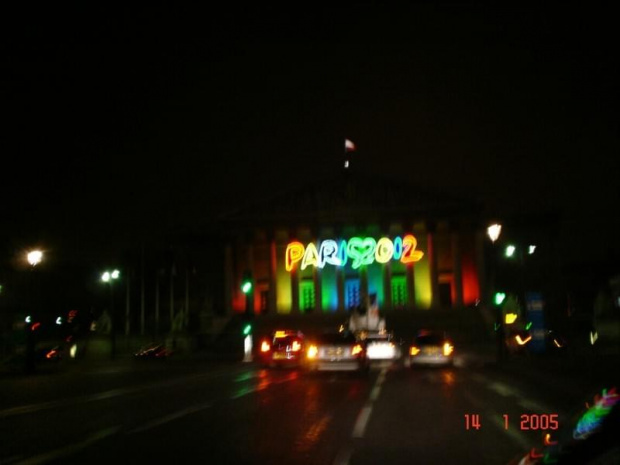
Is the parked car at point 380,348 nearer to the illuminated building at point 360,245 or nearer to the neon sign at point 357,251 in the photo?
the illuminated building at point 360,245

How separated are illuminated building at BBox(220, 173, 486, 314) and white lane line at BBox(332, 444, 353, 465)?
203 feet

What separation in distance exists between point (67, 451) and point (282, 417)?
487 cm

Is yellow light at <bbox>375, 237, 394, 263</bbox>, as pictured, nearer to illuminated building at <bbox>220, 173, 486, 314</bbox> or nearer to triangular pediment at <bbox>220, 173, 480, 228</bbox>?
illuminated building at <bbox>220, 173, 486, 314</bbox>

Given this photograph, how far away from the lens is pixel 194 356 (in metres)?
42.7

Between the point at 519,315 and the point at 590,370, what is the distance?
18.4m

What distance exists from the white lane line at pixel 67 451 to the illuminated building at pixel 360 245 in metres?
60.8

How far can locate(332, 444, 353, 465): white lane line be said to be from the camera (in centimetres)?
984

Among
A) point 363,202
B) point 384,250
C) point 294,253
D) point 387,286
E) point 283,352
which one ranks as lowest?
point 283,352

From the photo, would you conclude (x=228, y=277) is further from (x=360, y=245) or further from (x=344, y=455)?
(x=344, y=455)

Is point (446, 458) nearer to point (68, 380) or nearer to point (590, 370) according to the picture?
point (590, 370)

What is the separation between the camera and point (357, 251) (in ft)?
240

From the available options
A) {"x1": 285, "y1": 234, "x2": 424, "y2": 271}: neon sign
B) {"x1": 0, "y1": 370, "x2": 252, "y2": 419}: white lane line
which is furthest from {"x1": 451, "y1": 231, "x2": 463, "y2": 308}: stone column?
{"x1": 0, "y1": 370, "x2": 252, "y2": 419}: white lane line

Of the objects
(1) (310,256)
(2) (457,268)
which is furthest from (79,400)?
(2) (457,268)

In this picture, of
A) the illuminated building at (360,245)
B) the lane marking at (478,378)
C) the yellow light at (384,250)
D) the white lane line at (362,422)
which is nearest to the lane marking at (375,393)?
the white lane line at (362,422)
